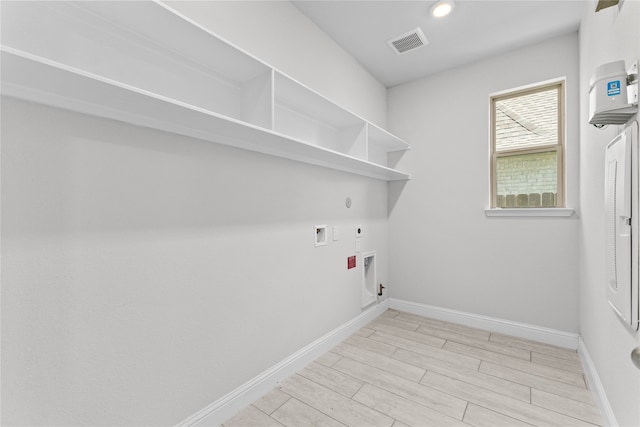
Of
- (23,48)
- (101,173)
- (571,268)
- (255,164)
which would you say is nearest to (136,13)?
(23,48)

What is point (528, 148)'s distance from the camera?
8.72 ft

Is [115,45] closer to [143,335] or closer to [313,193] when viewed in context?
[143,335]

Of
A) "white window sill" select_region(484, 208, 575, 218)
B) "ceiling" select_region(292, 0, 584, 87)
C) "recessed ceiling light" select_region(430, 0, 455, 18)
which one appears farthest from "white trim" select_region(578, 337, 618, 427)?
"recessed ceiling light" select_region(430, 0, 455, 18)

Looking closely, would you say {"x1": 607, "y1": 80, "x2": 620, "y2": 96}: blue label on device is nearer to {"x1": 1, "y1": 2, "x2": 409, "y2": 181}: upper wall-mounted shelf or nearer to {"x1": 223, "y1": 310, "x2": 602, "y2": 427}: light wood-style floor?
{"x1": 1, "y1": 2, "x2": 409, "y2": 181}: upper wall-mounted shelf

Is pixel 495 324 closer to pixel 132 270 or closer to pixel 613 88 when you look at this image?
pixel 613 88

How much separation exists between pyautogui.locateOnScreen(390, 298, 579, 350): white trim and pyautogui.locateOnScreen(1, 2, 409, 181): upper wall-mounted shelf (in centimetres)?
226

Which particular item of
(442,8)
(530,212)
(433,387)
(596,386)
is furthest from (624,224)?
(442,8)

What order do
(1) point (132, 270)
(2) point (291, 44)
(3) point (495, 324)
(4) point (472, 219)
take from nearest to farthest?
(1) point (132, 270), (2) point (291, 44), (3) point (495, 324), (4) point (472, 219)

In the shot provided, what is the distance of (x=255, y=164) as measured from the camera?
1.79 metres

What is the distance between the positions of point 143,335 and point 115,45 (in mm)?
1314

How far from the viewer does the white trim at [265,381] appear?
1522 millimetres

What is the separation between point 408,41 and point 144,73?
2.26m

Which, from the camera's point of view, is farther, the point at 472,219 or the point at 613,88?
the point at 472,219

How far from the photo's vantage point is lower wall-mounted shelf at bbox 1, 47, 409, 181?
841 mm
